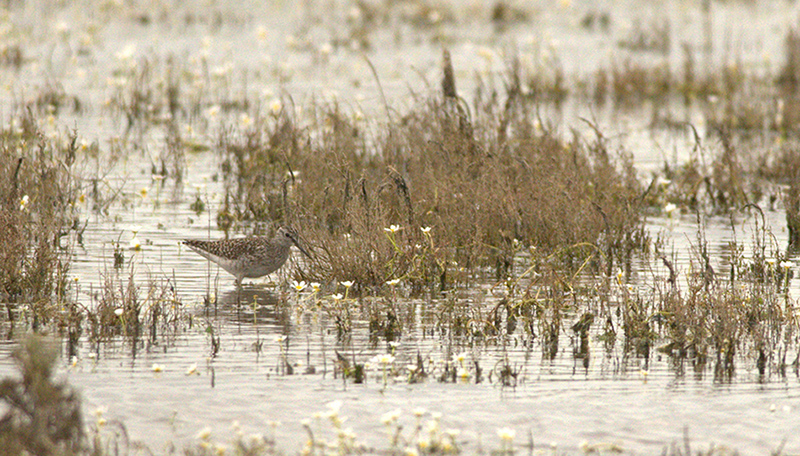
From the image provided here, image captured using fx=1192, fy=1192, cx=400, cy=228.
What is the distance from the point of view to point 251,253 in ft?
29.2

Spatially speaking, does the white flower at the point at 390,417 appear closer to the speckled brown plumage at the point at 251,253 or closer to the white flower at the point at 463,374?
the white flower at the point at 463,374

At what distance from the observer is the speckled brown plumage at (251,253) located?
351 inches

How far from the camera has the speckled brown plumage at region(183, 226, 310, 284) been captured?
8.91 metres

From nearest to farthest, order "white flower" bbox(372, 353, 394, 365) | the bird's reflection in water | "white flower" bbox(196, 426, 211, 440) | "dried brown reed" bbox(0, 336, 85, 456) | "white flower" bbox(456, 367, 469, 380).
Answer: "dried brown reed" bbox(0, 336, 85, 456) → "white flower" bbox(196, 426, 211, 440) → "white flower" bbox(372, 353, 394, 365) → "white flower" bbox(456, 367, 469, 380) → the bird's reflection in water

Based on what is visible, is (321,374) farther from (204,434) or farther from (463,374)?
(204,434)

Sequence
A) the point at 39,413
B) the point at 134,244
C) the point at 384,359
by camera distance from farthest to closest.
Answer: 1. the point at 134,244
2. the point at 384,359
3. the point at 39,413

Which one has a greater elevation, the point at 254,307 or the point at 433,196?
the point at 433,196

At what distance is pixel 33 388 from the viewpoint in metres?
4.85

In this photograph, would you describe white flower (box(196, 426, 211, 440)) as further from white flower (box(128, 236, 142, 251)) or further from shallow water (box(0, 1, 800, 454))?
white flower (box(128, 236, 142, 251))

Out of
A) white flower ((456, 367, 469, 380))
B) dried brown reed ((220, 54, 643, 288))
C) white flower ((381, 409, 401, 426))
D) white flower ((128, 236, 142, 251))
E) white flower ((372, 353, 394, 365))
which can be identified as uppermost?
dried brown reed ((220, 54, 643, 288))

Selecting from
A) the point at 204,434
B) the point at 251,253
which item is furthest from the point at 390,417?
the point at 251,253

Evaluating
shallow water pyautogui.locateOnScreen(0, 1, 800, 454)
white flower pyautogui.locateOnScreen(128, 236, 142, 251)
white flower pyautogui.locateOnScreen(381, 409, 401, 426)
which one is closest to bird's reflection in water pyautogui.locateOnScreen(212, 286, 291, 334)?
shallow water pyautogui.locateOnScreen(0, 1, 800, 454)

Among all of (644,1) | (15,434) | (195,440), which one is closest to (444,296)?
(195,440)

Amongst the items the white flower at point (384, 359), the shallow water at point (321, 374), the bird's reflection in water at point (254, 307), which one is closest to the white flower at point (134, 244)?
the shallow water at point (321, 374)
